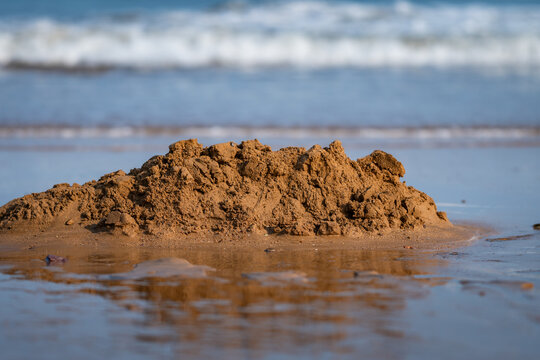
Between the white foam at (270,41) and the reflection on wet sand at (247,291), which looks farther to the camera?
the white foam at (270,41)

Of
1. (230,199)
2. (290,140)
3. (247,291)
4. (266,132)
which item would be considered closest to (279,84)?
(266,132)

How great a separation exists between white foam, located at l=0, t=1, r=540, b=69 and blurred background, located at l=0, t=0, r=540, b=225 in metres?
0.06

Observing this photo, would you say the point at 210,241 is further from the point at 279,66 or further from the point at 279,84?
the point at 279,66

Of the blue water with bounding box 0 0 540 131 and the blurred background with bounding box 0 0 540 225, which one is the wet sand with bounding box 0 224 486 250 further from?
the blue water with bounding box 0 0 540 131

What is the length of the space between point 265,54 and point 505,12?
39.1 ft

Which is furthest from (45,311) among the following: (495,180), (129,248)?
(495,180)

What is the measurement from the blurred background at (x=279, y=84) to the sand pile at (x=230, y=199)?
5.66 feet

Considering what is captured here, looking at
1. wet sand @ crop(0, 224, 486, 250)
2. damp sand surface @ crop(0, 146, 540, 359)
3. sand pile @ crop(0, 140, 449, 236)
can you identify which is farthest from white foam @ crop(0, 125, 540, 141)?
wet sand @ crop(0, 224, 486, 250)

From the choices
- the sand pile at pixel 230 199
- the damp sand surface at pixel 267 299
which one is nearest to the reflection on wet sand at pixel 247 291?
the damp sand surface at pixel 267 299

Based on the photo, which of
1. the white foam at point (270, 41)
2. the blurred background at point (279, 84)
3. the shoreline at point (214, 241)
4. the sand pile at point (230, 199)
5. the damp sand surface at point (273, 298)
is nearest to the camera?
the damp sand surface at point (273, 298)

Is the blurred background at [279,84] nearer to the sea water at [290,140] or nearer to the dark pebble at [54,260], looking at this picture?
the sea water at [290,140]

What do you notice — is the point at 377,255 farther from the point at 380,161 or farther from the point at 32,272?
the point at 32,272

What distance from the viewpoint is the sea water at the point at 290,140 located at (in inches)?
105

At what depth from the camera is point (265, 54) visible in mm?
21719
